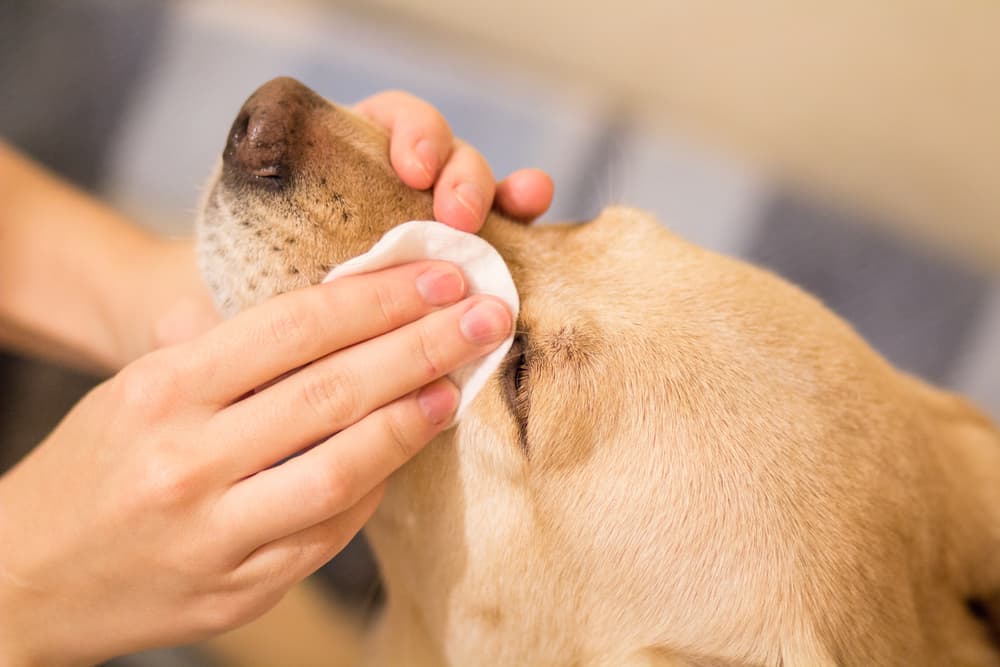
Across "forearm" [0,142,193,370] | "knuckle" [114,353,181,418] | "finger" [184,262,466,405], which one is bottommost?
"forearm" [0,142,193,370]

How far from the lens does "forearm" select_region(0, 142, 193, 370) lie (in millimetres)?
1776

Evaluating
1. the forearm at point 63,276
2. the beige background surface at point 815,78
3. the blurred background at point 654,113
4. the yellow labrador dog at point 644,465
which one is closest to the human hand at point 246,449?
the yellow labrador dog at point 644,465

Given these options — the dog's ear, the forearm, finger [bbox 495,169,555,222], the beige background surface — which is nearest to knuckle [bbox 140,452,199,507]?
finger [bbox 495,169,555,222]

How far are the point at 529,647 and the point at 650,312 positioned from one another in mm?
570

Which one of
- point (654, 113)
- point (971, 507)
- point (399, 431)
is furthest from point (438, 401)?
point (654, 113)

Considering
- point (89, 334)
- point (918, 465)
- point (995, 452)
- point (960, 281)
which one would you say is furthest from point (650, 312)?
point (960, 281)

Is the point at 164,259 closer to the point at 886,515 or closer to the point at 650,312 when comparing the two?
the point at 650,312

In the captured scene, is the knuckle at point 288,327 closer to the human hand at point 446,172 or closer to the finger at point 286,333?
the finger at point 286,333

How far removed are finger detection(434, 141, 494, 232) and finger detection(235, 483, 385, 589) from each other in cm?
44

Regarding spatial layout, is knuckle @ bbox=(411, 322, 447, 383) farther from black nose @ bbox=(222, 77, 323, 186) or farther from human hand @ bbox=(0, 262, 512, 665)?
black nose @ bbox=(222, 77, 323, 186)

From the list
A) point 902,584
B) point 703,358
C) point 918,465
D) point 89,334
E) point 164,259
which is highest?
point 703,358

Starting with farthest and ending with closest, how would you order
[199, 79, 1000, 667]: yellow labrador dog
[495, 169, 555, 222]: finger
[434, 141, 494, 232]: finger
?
[495, 169, 555, 222]: finger < [434, 141, 494, 232]: finger < [199, 79, 1000, 667]: yellow labrador dog

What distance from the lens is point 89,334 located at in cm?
183

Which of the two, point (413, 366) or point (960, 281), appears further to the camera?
point (960, 281)
